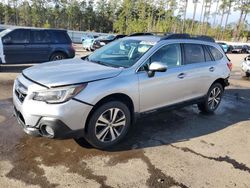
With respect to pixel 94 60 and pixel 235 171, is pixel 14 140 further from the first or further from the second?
pixel 235 171

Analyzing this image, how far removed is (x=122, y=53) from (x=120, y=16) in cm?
6049

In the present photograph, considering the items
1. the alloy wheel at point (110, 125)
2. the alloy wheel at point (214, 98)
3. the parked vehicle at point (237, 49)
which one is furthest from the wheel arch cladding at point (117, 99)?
the parked vehicle at point (237, 49)

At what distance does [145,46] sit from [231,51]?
39.1 m

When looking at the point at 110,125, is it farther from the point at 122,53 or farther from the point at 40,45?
the point at 40,45

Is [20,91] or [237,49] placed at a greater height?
[20,91]

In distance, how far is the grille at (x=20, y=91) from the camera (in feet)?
13.4

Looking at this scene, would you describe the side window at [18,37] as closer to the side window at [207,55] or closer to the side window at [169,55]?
the side window at [207,55]

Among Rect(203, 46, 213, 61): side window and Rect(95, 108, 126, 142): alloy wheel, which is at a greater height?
Rect(203, 46, 213, 61): side window

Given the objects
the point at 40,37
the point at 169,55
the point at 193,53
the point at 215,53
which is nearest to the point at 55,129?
the point at 169,55

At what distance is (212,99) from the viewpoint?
6.68 m

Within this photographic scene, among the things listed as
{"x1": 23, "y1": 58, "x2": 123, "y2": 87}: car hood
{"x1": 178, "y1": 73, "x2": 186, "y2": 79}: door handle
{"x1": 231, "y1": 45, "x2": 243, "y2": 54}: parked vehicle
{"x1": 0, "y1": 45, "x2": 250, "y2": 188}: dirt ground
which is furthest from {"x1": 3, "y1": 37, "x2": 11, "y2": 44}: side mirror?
{"x1": 231, "y1": 45, "x2": 243, "y2": 54}: parked vehicle

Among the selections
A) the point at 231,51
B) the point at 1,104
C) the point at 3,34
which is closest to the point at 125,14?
the point at 231,51

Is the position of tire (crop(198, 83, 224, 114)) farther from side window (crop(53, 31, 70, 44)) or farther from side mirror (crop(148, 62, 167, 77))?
side window (crop(53, 31, 70, 44))

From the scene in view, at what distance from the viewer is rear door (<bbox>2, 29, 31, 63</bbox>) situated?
10.8 m
